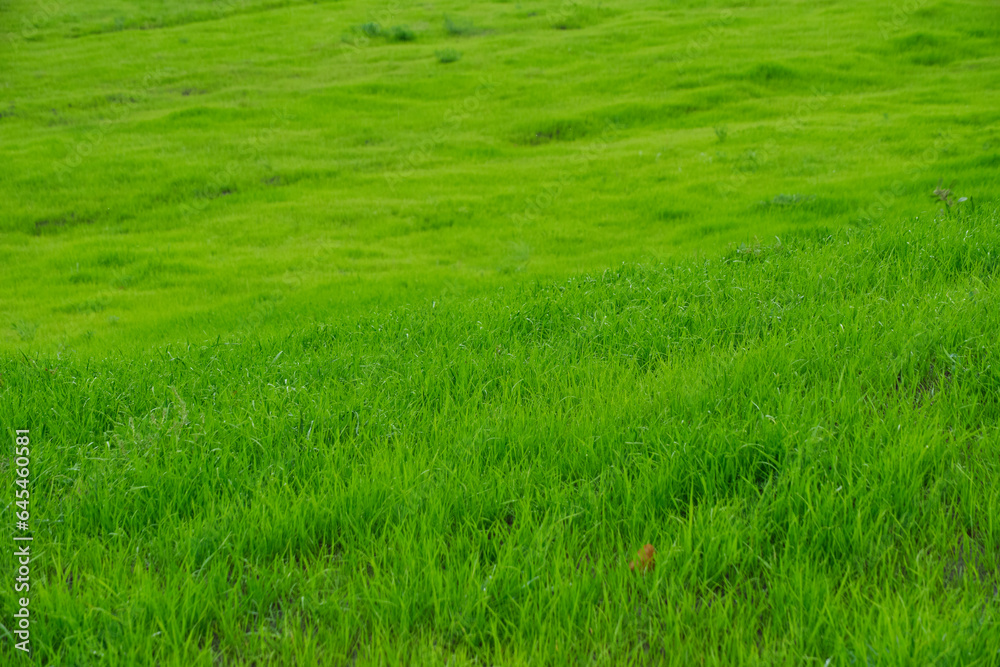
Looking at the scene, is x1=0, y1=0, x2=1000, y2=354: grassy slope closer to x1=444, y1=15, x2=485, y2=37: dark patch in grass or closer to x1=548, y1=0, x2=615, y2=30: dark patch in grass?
x1=548, y1=0, x2=615, y2=30: dark patch in grass

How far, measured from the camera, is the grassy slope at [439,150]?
10.9 meters

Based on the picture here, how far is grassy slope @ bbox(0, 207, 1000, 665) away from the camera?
7.18 ft

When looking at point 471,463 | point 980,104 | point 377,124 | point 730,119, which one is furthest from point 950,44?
point 471,463

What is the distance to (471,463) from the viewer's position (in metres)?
3.12

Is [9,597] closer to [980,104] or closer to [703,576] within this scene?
[703,576]

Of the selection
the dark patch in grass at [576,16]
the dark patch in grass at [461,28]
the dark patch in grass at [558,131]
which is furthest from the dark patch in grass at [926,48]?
the dark patch in grass at [461,28]

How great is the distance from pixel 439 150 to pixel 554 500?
17.7 m

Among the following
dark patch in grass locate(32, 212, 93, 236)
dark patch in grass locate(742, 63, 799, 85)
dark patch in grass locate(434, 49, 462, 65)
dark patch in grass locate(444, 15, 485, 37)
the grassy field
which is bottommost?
dark patch in grass locate(32, 212, 93, 236)

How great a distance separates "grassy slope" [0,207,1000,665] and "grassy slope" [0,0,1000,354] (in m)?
4.28

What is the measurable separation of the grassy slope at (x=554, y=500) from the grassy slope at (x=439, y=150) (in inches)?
168

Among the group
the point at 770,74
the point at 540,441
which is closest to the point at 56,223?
the point at 540,441

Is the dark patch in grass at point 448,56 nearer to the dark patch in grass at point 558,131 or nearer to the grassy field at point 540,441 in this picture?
the dark patch in grass at point 558,131

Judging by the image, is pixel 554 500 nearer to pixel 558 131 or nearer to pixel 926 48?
pixel 558 131

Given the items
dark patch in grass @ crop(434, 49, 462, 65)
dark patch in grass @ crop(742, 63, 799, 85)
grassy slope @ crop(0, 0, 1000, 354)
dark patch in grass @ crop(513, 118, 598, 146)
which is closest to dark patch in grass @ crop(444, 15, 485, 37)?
grassy slope @ crop(0, 0, 1000, 354)
